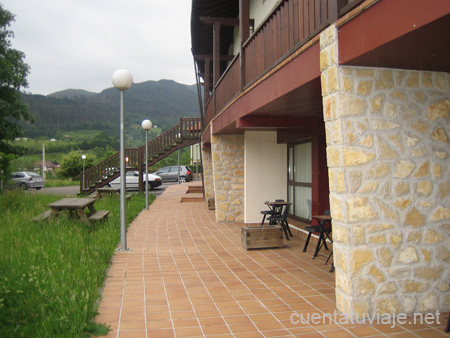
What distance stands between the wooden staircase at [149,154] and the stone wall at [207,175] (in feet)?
8.62

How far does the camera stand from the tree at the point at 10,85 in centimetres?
1947

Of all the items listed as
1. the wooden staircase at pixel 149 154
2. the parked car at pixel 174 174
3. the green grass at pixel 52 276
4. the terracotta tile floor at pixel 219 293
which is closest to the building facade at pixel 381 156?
the terracotta tile floor at pixel 219 293

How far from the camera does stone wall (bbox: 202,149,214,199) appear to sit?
15.6m

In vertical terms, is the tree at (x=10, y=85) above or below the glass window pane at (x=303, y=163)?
above

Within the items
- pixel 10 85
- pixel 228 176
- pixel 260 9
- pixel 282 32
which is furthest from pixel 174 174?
pixel 282 32

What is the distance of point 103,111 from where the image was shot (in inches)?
3661

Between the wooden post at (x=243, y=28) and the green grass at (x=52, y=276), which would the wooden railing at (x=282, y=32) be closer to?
the wooden post at (x=243, y=28)

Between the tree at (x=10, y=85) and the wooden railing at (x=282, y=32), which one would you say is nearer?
the wooden railing at (x=282, y=32)

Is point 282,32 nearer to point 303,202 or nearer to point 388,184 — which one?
point 388,184

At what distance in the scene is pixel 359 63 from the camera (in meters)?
3.38

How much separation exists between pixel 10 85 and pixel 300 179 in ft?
58.7

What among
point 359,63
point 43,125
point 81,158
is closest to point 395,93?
point 359,63

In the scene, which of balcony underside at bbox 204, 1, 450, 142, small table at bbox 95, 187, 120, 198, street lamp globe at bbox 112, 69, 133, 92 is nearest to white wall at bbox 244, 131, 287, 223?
street lamp globe at bbox 112, 69, 133, 92

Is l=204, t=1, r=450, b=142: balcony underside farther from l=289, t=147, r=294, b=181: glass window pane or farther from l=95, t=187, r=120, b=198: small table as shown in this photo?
l=95, t=187, r=120, b=198: small table
